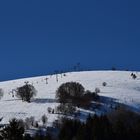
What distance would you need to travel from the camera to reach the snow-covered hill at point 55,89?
123 m

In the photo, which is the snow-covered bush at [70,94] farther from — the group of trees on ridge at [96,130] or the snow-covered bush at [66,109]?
the group of trees on ridge at [96,130]

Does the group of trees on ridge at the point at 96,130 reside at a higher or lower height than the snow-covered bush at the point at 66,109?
lower

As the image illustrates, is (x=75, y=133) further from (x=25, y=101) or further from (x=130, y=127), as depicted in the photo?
(x=25, y=101)

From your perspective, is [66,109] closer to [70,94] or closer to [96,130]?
[70,94]

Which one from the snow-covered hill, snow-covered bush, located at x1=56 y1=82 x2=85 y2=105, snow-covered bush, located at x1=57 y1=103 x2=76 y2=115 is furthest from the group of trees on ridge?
Answer: snow-covered bush, located at x1=56 y1=82 x2=85 y2=105

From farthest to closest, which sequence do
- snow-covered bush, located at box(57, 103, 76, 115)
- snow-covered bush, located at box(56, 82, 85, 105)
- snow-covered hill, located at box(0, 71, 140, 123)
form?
snow-covered bush, located at box(56, 82, 85, 105) < snow-covered hill, located at box(0, 71, 140, 123) < snow-covered bush, located at box(57, 103, 76, 115)

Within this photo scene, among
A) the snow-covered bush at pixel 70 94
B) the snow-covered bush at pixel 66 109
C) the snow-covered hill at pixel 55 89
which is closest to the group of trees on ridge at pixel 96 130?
the snow-covered bush at pixel 66 109

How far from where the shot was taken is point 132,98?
472ft

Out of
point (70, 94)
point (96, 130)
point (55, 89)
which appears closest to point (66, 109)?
point (70, 94)

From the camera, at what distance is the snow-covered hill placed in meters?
123

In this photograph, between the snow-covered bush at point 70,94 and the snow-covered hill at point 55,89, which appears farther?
the snow-covered bush at point 70,94

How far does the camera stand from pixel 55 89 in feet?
520

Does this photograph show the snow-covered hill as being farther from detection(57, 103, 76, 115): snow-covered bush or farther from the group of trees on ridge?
the group of trees on ridge

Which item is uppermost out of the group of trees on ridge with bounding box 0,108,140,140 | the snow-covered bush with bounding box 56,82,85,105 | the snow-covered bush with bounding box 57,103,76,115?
the snow-covered bush with bounding box 56,82,85,105
